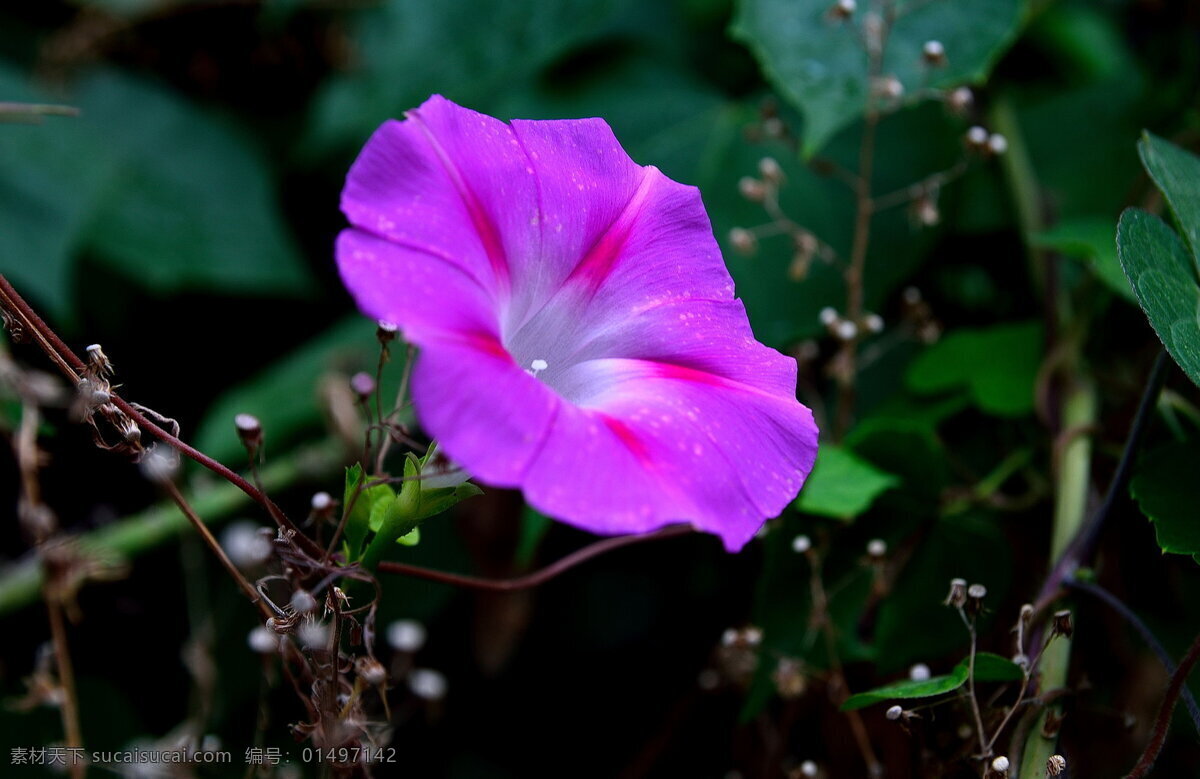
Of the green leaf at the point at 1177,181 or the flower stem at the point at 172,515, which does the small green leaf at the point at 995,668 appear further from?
the flower stem at the point at 172,515

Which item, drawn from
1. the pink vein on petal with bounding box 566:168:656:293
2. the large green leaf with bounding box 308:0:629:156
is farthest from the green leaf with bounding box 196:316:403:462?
the pink vein on petal with bounding box 566:168:656:293

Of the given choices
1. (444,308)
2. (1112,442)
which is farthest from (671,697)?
(444,308)

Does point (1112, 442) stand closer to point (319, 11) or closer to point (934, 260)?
point (934, 260)

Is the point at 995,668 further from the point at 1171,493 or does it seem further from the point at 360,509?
the point at 360,509

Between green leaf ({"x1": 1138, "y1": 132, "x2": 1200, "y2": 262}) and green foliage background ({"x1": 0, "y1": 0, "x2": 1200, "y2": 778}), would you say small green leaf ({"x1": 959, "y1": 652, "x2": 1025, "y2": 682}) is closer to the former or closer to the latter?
green foliage background ({"x1": 0, "y1": 0, "x2": 1200, "y2": 778})

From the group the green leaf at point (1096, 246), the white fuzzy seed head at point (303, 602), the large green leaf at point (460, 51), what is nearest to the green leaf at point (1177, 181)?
the green leaf at point (1096, 246)

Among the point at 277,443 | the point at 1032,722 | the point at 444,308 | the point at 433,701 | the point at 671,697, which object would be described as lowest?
the point at 671,697
